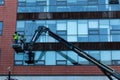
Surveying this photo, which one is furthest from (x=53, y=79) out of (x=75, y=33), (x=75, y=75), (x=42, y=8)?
(x=42, y=8)

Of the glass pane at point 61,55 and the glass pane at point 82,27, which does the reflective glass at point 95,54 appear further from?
A: the glass pane at point 61,55

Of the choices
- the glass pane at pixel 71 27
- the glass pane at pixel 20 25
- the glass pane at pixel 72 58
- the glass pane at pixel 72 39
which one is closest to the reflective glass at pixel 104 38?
the glass pane at pixel 72 39

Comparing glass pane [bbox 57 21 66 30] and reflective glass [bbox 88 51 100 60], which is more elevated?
glass pane [bbox 57 21 66 30]

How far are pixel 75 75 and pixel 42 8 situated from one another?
9.25 meters

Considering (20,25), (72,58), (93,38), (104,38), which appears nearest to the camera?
(72,58)

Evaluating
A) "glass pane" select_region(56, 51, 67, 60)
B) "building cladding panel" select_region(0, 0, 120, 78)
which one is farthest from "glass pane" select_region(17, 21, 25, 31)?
"glass pane" select_region(56, 51, 67, 60)

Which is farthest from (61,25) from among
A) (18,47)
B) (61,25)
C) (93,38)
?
(18,47)

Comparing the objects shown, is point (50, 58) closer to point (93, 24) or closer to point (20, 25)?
point (20, 25)

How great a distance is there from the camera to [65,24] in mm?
44844

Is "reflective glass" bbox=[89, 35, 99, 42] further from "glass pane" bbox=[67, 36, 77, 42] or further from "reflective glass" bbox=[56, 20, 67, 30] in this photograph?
"reflective glass" bbox=[56, 20, 67, 30]

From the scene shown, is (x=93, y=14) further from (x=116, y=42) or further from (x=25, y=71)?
(x=25, y=71)

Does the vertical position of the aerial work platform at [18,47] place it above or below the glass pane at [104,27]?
below

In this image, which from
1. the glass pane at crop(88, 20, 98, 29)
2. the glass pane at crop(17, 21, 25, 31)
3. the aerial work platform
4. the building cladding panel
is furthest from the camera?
the glass pane at crop(17, 21, 25, 31)

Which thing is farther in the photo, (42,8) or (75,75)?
(42,8)
